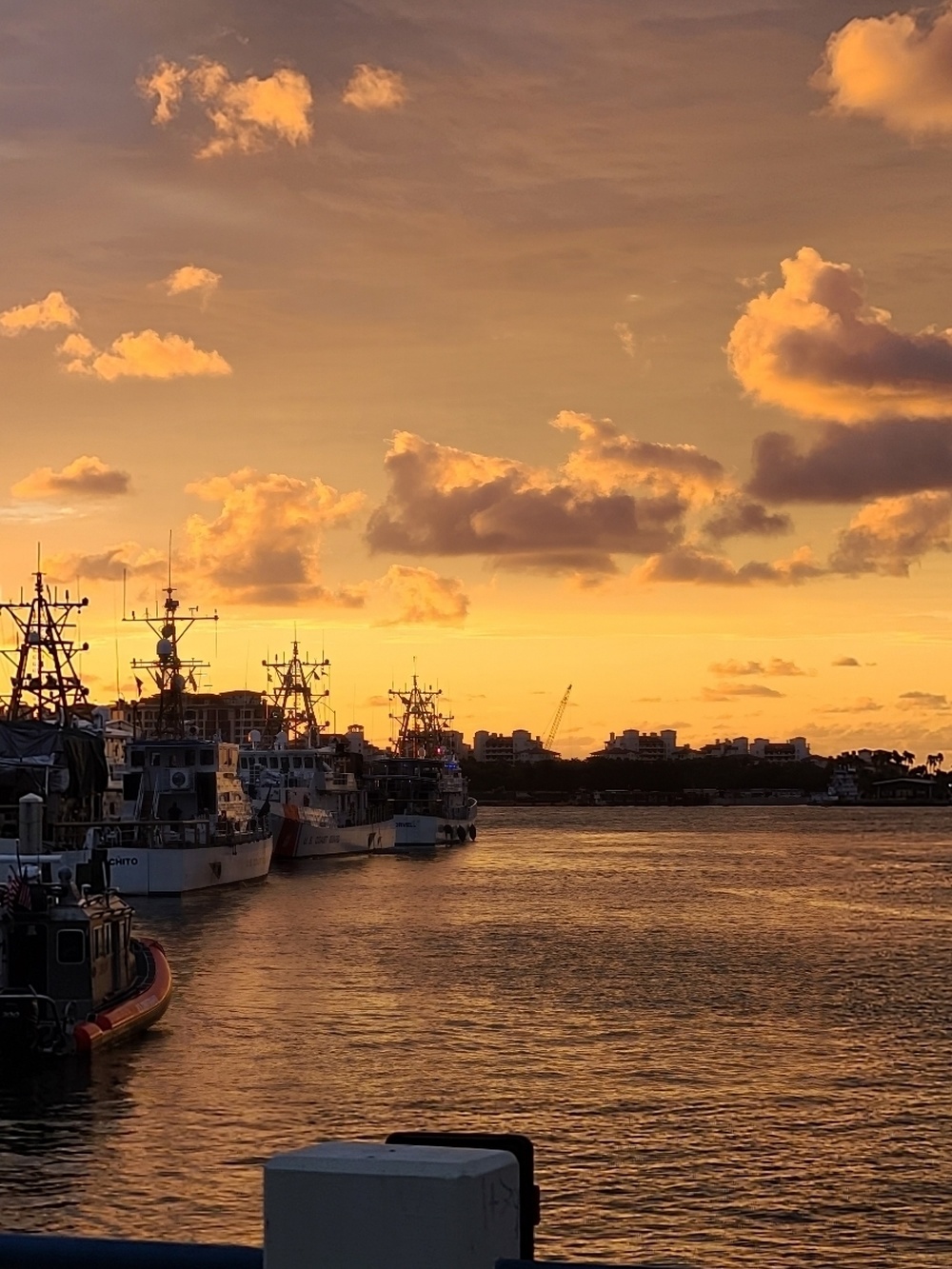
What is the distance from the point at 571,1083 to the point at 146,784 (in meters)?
81.7

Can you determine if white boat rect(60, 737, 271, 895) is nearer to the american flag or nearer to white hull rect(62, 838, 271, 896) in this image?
white hull rect(62, 838, 271, 896)

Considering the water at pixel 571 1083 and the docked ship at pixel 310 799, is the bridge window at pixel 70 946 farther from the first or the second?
the docked ship at pixel 310 799

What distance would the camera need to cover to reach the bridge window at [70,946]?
43.7m

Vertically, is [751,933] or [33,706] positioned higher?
[33,706]

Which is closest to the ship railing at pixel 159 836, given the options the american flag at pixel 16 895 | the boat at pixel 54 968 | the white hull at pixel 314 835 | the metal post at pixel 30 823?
the white hull at pixel 314 835

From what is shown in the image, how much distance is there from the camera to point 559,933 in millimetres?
84562

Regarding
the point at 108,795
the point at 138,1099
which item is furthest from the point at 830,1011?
the point at 108,795

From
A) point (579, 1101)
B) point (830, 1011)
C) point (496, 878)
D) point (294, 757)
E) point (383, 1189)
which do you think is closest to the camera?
point (383, 1189)

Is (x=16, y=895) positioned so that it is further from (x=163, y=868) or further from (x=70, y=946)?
(x=163, y=868)

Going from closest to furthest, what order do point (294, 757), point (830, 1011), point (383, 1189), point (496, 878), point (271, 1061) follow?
1. point (383, 1189)
2. point (271, 1061)
3. point (830, 1011)
4. point (496, 878)
5. point (294, 757)

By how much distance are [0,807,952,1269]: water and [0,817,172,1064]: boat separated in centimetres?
119

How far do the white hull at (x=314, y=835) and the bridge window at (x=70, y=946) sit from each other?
356 feet

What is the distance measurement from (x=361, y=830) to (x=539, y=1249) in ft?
488

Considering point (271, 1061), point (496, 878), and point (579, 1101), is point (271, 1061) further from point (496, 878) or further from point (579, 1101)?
point (496, 878)
